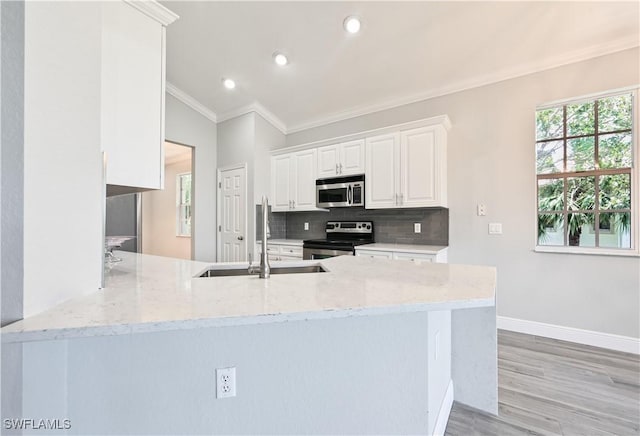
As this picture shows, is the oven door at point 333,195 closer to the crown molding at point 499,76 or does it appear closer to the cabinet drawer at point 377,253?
the cabinet drawer at point 377,253

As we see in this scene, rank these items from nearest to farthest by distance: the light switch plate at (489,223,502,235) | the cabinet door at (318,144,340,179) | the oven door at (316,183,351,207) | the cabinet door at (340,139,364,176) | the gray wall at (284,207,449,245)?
the light switch plate at (489,223,502,235)
the gray wall at (284,207,449,245)
the cabinet door at (340,139,364,176)
the oven door at (316,183,351,207)
the cabinet door at (318,144,340,179)

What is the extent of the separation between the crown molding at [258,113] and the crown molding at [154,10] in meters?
2.97

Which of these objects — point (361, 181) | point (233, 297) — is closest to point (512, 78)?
point (361, 181)

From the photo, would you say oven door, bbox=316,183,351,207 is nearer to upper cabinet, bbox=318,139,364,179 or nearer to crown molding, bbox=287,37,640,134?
upper cabinet, bbox=318,139,364,179

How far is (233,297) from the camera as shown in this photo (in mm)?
993

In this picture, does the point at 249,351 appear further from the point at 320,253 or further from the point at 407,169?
the point at 407,169

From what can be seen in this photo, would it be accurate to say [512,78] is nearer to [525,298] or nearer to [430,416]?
[525,298]

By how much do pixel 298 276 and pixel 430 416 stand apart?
911mm

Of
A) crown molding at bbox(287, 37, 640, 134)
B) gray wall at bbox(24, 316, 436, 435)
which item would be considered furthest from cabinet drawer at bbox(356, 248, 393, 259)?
crown molding at bbox(287, 37, 640, 134)

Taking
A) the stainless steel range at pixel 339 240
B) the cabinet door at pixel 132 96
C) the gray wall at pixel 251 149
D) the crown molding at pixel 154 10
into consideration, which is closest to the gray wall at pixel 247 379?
the cabinet door at pixel 132 96

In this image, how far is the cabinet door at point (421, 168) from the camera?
3.20 m

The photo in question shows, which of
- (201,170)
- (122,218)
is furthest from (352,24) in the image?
(122,218)

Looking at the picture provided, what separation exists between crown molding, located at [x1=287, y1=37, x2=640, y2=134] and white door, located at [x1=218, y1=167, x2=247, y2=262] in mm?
1676

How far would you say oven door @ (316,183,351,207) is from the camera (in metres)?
3.83
